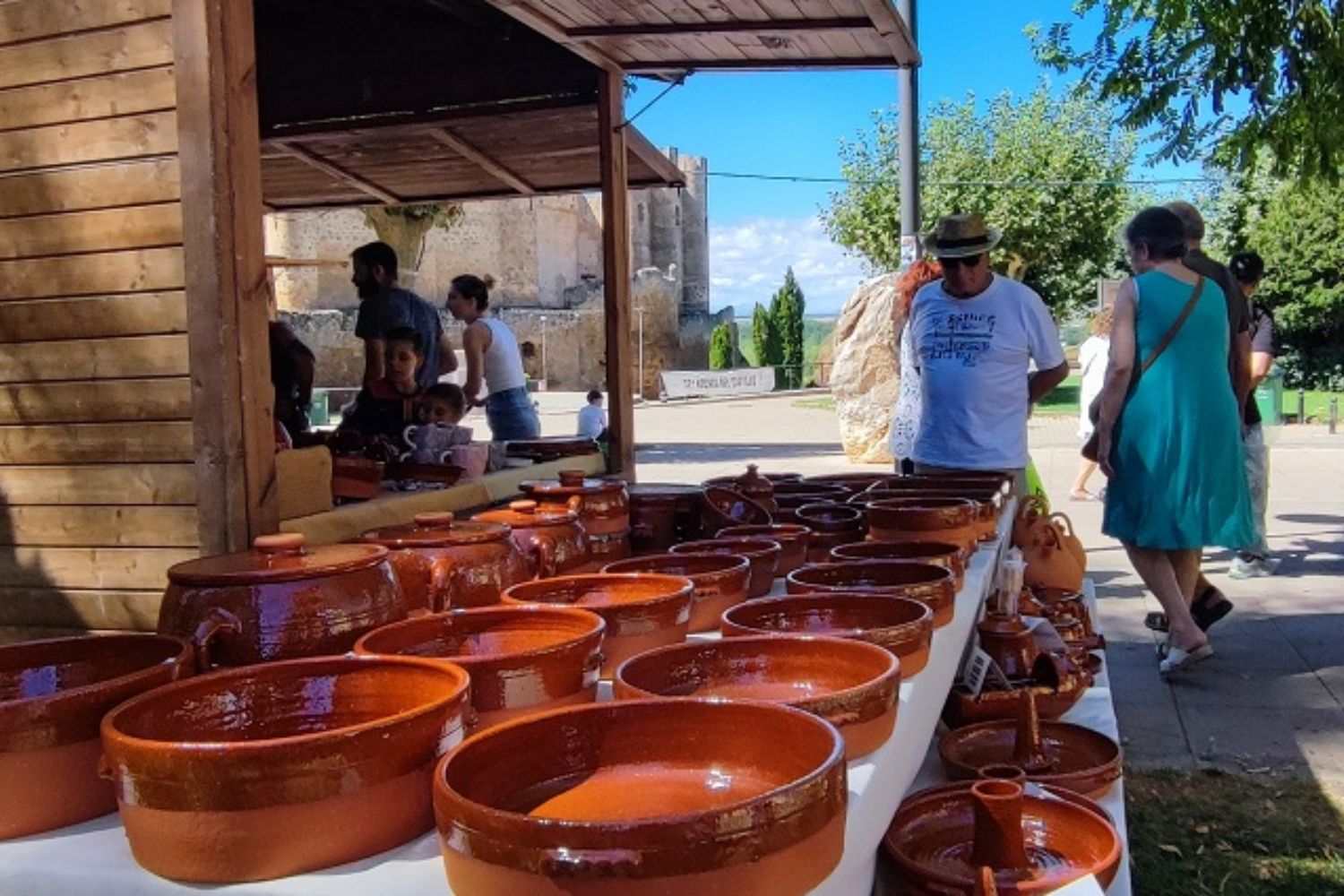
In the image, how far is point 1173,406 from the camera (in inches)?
171

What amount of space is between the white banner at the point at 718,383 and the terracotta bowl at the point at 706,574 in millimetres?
28271

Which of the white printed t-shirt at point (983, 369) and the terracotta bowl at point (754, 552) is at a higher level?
the white printed t-shirt at point (983, 369)

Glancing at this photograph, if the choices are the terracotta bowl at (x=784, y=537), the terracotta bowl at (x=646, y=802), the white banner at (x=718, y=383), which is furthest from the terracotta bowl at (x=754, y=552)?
the white banner at (x=718, y=383)

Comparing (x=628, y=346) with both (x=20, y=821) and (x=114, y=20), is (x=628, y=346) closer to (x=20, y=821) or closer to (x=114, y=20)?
(x=114, y=20)

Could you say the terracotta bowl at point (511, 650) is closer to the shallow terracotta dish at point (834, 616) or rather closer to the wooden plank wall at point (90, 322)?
the shallow terracotta dish at point (834, 616)

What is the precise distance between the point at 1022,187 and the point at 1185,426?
20285 millimetres

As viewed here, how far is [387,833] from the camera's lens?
1.13 metres

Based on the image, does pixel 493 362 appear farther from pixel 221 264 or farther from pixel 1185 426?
pixel 221 264

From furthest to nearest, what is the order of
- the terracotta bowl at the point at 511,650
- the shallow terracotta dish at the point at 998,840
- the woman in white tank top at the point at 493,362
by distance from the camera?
the woman in white tank top at the point at 493,362, the shallow terracotta dish at the point at 998,840, the terracotta bowl at the point at 511,650

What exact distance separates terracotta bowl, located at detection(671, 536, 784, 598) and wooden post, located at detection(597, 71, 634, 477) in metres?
2.33

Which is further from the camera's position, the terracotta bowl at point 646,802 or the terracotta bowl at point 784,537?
the terracotta bowl at point 784,537

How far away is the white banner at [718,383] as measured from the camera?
100.0ft

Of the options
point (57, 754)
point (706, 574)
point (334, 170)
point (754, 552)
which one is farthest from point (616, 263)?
point (57, 754)

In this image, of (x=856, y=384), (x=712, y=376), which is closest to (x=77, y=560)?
(x=856, y=384)
